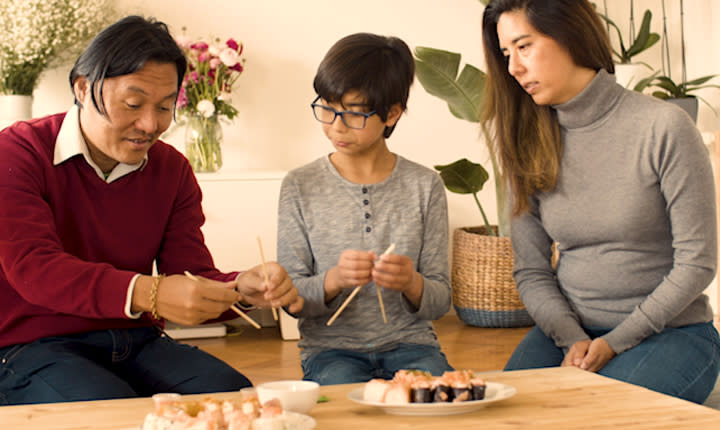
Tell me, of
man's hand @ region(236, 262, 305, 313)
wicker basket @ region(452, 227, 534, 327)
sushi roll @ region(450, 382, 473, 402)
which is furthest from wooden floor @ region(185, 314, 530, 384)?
sushi roll @ region(450, 382, 473, 402)

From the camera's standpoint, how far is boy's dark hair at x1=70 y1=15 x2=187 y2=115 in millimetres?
1508

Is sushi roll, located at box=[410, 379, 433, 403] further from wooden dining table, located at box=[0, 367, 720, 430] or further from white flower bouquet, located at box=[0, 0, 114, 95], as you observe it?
white flower bouquet, located at box=[0, 0, 114, 95]

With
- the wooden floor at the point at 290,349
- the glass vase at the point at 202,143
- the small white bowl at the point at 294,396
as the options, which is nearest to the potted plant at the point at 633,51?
the wooden floor at the point at 290,349

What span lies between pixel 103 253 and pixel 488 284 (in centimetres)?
230


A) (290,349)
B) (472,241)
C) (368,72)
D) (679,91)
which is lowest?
(290,349)

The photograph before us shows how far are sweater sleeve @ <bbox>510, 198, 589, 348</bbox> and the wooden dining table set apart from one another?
0.48 m

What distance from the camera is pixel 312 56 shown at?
391cm

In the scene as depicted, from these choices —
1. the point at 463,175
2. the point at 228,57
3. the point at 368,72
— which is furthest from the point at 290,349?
the point at 368,72

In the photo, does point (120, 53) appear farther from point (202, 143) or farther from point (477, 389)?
point (202, 143)

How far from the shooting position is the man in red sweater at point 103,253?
55.8 inches

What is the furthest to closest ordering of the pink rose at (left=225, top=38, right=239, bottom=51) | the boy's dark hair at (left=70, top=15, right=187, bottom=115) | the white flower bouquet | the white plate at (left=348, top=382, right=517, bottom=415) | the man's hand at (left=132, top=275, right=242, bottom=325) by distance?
1. the pink rose at (left=225, top=38, right=239, bottom=51)
2. the white flower bouquet
3. the boy's dark hair at (left=70, top=15, right=187, bottom=115)
4. the man's hand at (left=132, top=275, right=242, bottom=325)
5. the white plate at (left=348, top=382, right=517, bottom=415)

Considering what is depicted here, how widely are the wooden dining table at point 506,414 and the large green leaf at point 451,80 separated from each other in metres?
2.42

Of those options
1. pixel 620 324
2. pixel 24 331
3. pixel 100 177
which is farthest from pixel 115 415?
pixel 620 324

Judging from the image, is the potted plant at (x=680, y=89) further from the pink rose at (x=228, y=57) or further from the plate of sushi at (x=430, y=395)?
the plate of sushi at (x=430, y=395)
